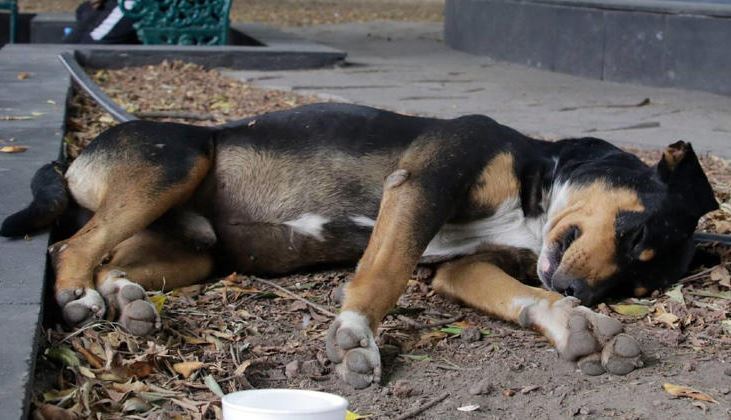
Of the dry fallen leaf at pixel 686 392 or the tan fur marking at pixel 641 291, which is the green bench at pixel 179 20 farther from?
the dry fallen leaf at pixel 686 392

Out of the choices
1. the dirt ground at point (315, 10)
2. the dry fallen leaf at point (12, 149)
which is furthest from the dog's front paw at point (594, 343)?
the dirt ground at point (315, 10)

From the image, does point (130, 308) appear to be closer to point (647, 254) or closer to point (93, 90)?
point (647, 254)

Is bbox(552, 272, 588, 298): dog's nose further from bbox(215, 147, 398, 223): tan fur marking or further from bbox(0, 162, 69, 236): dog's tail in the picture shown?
bbox(0, 162, 69, 236): dog's tail

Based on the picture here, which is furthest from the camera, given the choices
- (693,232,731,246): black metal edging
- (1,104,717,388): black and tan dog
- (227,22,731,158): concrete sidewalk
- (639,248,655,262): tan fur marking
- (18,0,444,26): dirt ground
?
(18,0,444,26): dirt ground

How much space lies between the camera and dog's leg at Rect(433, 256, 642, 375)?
340cm

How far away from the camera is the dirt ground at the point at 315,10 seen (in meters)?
18.1

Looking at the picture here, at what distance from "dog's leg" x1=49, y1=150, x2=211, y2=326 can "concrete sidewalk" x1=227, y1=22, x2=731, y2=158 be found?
355 cm

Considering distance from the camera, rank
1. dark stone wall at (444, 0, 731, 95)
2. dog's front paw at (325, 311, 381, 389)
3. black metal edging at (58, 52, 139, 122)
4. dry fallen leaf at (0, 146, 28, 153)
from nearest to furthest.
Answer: dog's front paw at (325, 311, 381, 389), dry fallen leaf at (0, 146, 28, 153), black metal edging at (58, 52, 139, 122), dark stone wall at (444, 0, 731, 95)

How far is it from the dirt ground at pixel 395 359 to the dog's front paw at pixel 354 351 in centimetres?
4

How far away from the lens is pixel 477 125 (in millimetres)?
4344

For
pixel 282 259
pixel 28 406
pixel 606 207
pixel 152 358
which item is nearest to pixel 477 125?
pixel 606 207

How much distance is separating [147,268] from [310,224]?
68cm

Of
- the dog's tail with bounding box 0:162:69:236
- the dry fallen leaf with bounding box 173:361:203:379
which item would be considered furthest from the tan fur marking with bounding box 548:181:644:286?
the dog's tail with bounding box 0:162:69:236

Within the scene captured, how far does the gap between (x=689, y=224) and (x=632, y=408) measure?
115 cm
